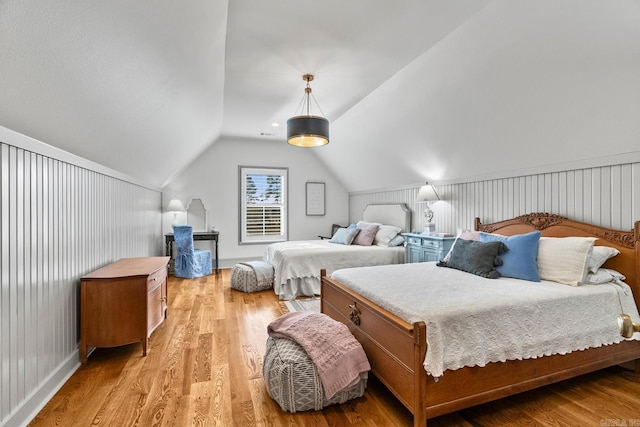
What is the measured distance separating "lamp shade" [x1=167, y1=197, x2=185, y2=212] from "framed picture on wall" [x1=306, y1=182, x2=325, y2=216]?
257cm

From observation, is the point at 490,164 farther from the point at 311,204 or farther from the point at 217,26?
the point at 311,204

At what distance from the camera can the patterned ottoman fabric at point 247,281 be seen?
4.54 metres

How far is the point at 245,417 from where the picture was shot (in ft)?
6.04

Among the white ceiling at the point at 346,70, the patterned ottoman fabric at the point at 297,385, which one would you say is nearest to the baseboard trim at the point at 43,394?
the patterned ottoman fabric at the point at 297,385

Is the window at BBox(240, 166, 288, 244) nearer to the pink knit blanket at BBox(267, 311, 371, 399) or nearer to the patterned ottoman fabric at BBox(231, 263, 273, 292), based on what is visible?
the patterned ottoman fabric at BBox(231, 263, 273, 292)

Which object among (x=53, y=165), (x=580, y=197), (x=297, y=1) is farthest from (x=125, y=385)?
(x=580, y=197)

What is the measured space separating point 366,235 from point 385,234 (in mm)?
310

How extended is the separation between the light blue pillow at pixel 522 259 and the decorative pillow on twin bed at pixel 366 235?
2523 mm

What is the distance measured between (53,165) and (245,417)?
80.4 inches

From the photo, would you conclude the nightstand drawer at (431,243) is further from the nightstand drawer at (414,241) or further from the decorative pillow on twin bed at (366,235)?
the decorative pillow on twin bed at (366,235)

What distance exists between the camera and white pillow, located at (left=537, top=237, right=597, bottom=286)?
229cm

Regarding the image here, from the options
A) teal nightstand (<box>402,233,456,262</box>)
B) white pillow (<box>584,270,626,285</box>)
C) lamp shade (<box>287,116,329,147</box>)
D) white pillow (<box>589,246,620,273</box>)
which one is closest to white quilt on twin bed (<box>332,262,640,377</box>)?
white pillow (<box>584,270,626,285</box>)

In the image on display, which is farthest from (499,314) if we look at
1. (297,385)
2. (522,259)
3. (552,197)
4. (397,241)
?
(397,241)

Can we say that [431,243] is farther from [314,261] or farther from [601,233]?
[601,233]
